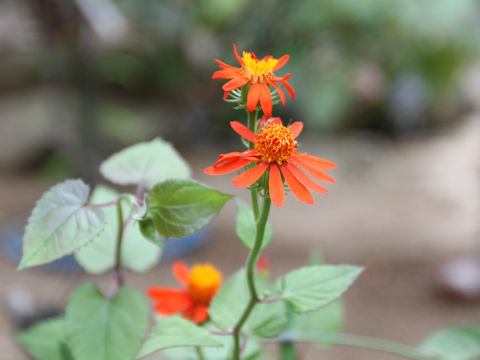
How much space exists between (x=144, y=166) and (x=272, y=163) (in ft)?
0.39

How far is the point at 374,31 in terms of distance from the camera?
7.55 feet

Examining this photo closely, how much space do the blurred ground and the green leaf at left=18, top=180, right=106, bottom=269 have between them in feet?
2.48

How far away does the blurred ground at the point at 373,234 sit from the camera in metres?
1.43

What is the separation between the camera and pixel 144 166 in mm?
358

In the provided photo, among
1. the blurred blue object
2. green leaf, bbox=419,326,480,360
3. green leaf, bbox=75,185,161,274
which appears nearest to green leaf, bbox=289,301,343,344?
green leaf, bbox=419,326,480,360

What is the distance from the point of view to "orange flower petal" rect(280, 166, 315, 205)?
27 centimetres

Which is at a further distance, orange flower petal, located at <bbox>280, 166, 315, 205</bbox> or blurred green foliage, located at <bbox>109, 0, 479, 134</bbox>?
blurred green foliage, located at <bbox>109, 0, 479, 134</bbox>

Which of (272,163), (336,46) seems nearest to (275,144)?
(272,163)

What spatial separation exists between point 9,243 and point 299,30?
1419 mm

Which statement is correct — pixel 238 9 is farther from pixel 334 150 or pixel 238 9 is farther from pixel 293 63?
pixel 334 150

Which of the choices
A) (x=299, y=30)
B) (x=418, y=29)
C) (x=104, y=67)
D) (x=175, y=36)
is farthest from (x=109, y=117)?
(x=418, y=29)

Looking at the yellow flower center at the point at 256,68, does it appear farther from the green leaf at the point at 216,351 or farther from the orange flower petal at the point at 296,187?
the green leaf at the point at 216,351

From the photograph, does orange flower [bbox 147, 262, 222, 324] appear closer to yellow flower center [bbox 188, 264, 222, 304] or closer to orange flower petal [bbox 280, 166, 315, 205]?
yellow flower center [bbox 188, 264, 222, 304]

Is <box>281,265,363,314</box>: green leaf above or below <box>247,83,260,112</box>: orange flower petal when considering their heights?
below
